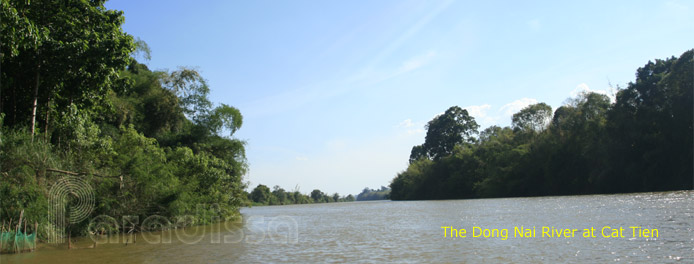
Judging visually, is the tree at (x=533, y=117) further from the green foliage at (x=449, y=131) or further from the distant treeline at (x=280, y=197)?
the distant treeline at (x=280, y=197)

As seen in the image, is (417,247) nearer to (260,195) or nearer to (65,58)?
(65,58)

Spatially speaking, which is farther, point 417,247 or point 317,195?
point 317,195

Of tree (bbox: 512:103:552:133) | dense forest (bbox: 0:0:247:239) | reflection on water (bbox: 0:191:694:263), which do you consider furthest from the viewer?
tree (bbox: 512:103:552:133)

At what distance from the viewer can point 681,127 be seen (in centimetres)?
4247

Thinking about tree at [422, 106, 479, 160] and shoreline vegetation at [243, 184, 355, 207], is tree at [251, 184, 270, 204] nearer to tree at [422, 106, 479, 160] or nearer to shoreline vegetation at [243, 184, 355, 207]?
shoreline vegetation at [243, 184, 355, 207]

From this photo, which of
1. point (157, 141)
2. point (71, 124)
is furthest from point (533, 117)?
point (71, 124)

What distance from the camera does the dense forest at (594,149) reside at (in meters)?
42.7

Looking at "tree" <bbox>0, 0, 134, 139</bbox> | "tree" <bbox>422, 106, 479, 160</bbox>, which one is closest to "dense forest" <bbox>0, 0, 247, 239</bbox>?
"tree" <bbox>0, 0, 134, 139</bbox>

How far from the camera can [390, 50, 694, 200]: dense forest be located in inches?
1679

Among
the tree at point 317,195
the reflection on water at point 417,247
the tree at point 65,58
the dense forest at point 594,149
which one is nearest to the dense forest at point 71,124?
the tree at point 65,58

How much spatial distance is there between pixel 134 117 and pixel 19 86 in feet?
55.2

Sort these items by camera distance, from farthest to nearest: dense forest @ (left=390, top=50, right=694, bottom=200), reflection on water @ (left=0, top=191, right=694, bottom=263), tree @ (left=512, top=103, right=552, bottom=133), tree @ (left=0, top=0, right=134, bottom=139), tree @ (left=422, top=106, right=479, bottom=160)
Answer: tree @ (left=422, top=106, right=479, bottom=160)
tree @ (left=512, top=103, right=552, bottom=133)
dense forest @ (left=390, top=50, right=694, bottom=200)
tree @ (left=0, top=0, right=134, bottom=139)
reflection on water @ (left=0, top=191, right=694, bottom=263)

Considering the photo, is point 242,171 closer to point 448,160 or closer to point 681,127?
point 681,127

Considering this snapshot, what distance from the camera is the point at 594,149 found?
5038cm
